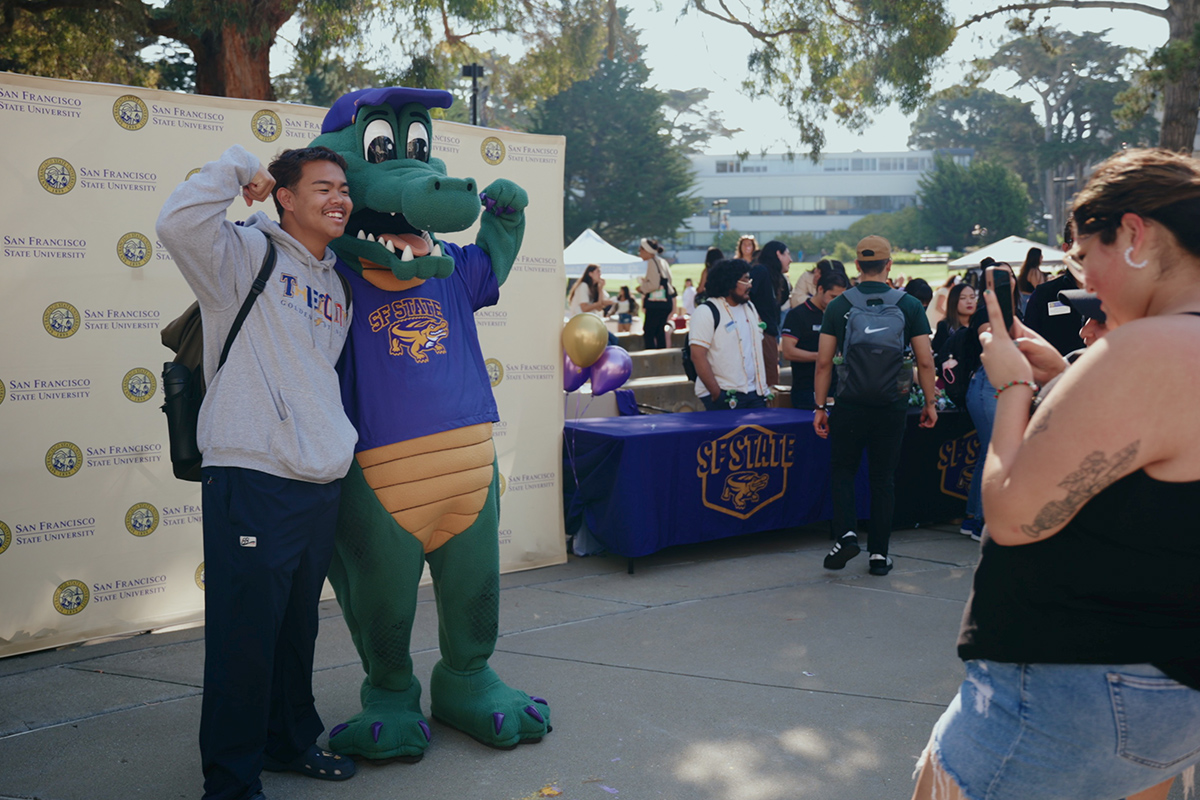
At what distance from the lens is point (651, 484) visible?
5.55m

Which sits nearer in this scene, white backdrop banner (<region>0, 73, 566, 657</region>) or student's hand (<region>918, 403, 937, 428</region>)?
white backdrop banner (<region>0, 73, 566, 657</region>)

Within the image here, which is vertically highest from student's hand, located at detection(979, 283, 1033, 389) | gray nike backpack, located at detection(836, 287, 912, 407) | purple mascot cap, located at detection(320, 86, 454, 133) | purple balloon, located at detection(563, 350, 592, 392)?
purple mascot cap, located at detection(320, 86, 454, 133)

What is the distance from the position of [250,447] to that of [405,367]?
0.63 meters

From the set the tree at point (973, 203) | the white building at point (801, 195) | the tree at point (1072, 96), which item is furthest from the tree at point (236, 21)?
the white building at point (801, 195)

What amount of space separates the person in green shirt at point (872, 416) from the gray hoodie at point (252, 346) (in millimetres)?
3280

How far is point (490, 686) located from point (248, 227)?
5.72 feet

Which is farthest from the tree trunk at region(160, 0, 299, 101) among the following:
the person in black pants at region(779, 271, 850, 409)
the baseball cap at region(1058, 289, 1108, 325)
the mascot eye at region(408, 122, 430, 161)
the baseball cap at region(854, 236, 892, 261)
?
the baseball cap at region(1058, 289, 1108, 325)

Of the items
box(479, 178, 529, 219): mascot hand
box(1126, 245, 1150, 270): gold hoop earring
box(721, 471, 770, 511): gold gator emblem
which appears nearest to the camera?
box(1126, 245, 1150, 270): gold hoop earring

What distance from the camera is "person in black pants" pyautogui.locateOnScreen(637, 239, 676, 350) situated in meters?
13.1

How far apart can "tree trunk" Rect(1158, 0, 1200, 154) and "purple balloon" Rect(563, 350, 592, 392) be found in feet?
28.1

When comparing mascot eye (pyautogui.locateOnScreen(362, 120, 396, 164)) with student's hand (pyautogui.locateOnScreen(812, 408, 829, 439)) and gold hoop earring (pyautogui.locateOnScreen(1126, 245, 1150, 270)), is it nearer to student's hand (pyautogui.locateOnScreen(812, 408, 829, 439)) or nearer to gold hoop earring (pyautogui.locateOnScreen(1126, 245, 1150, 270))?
gold hoop earring (pyautogui.locateOnScreen(1126, 245, 1150, 270))

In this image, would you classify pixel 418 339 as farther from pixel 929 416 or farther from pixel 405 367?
pixel 929 416

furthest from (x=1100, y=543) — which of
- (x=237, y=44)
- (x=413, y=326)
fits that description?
(x=237, y=44)

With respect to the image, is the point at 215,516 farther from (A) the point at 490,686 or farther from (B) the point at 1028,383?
(B) the point at 1028,383
